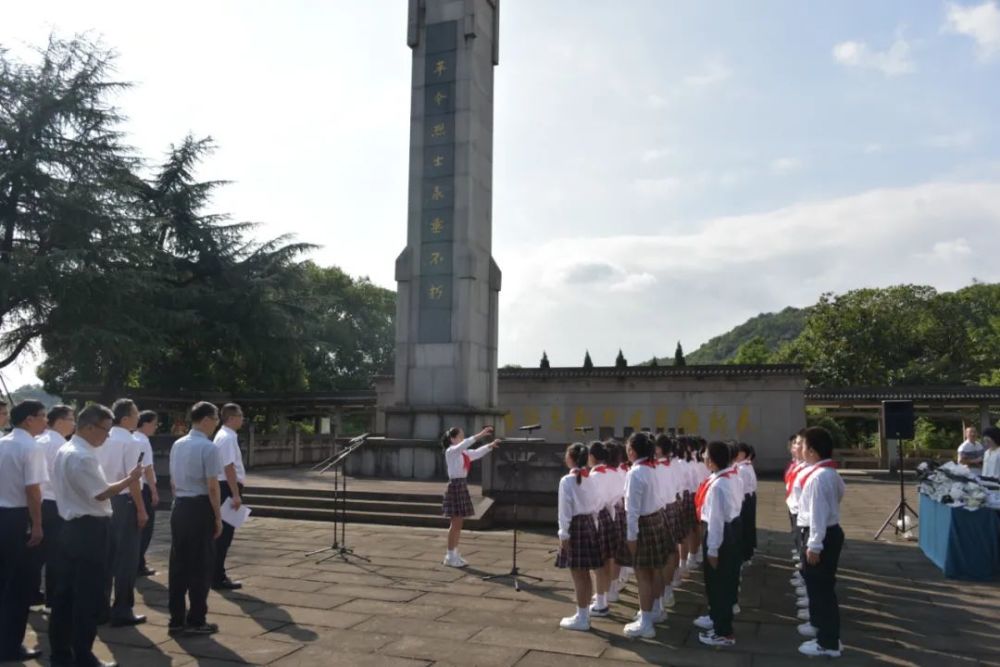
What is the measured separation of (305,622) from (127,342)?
59.6ft

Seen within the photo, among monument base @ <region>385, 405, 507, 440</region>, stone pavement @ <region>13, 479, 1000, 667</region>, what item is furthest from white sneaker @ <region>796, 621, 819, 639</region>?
monument base @ <region>385, 405, 507, 440</region>

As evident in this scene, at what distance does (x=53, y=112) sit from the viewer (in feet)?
74.6

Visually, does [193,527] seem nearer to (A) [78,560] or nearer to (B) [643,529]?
(A) [78,560]

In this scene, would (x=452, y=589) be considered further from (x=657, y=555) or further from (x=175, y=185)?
(x=175, y=185)

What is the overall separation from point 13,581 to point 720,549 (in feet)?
18.6

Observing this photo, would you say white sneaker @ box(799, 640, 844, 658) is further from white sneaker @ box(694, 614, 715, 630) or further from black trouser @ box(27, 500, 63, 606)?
black trouser @ box(27, 500, 63, 606)

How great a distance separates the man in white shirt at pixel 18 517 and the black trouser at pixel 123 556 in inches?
36.1

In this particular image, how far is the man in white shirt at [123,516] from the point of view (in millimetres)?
6773

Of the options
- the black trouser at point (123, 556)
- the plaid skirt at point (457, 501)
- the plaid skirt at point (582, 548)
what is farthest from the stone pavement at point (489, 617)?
the plaid skirt at point (457, 501)

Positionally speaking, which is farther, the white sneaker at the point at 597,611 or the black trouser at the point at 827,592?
the white sneaker at the point at 597,611

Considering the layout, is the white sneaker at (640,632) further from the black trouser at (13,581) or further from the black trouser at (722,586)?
the black trouser at (13,581)

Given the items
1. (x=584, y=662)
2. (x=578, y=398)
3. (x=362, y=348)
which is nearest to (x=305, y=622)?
(x=584, y=662)

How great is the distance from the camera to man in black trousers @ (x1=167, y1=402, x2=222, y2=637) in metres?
6.35

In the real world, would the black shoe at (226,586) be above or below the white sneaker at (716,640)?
below
